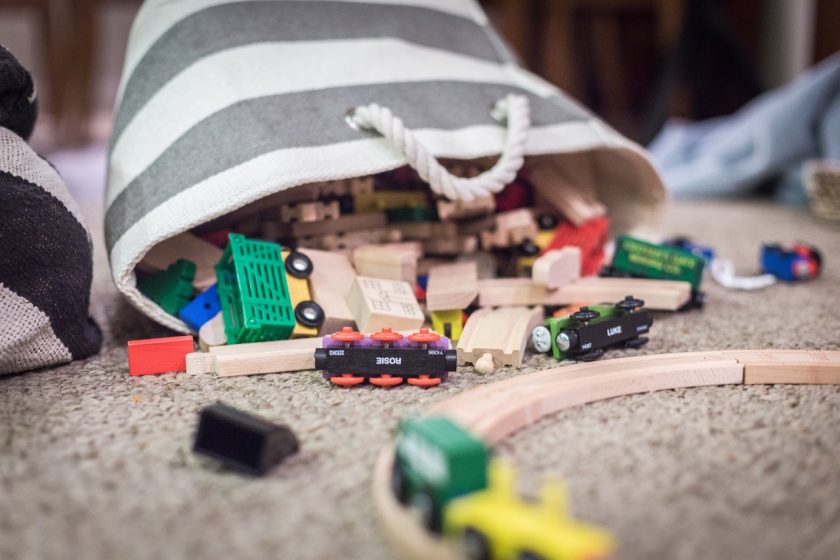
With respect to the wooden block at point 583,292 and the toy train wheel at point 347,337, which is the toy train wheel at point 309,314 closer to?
the toy train wheel at point 347,337

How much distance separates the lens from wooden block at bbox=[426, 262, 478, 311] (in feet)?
3.00

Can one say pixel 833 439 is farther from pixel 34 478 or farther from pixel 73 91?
pixel 73 91

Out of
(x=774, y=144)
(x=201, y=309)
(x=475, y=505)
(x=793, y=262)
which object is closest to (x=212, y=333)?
(x=201, y=309)

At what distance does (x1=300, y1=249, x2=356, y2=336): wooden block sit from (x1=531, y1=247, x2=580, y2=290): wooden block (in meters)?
0.22

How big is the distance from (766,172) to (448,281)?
1.37m

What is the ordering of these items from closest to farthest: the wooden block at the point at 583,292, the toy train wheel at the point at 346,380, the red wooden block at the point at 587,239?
the toy train wheel at the point at 346,380 < the wooden block at the point at 583,292 < the red wooden block at the point at 587,239

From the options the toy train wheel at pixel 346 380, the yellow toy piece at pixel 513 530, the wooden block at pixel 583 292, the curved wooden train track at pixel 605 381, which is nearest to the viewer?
the yellow toy piece at pixel 513 530

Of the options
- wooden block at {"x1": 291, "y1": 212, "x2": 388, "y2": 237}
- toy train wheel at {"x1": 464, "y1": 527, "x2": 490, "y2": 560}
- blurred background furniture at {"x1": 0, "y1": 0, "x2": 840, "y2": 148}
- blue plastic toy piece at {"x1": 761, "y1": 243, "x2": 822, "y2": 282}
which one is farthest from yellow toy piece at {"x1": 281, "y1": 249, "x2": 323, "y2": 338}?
blurred background furniture at {"x1": 0, "y1": 0, "x2": 840, "y2": 148}

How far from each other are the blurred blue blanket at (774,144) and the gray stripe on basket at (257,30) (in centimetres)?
106

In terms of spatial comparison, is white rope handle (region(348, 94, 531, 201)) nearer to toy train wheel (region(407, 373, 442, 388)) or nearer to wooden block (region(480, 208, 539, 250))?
wooden block (region(480, 208, 539, 250))

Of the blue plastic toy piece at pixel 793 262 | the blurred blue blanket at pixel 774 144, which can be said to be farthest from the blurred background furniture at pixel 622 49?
the blue plastic toy piece at pixel 793 262

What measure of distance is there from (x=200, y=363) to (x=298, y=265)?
166 mm

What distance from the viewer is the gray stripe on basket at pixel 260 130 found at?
0.88m

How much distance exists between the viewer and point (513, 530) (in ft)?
1.44
